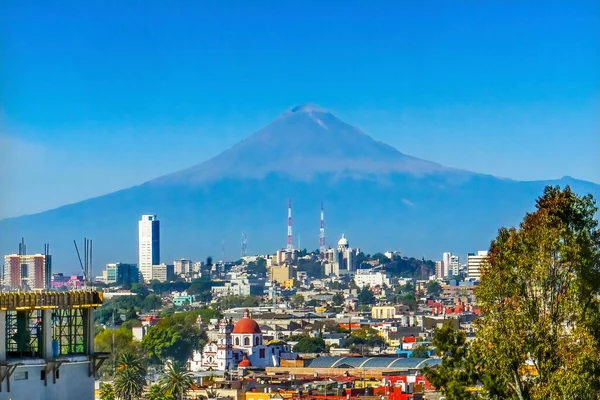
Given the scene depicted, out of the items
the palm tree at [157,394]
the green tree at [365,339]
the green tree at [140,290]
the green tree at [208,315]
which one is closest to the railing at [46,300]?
the palm tree at [157,394]

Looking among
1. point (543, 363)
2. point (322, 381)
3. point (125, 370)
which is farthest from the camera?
point (322, 381)

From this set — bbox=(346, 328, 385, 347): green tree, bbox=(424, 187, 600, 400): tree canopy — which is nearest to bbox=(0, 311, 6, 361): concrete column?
bbox=(424, 187, 600, 400): tree canopy

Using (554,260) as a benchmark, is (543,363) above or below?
below

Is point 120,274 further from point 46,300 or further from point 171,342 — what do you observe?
point 46,300

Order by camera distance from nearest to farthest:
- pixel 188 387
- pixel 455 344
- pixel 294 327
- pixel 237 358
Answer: pixel 455 344
pixel 188 387
pixel 237 358
pixel 294 327

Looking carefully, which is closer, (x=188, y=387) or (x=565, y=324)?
(x=565, y=324)

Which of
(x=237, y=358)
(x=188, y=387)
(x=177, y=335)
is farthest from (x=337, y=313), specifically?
(x=188, y=387)

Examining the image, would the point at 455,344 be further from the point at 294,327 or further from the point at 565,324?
the point at 294,327

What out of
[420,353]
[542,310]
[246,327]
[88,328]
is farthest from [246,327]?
[88,328]
